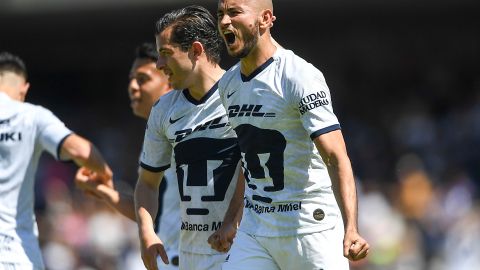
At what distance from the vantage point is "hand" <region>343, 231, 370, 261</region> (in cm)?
578

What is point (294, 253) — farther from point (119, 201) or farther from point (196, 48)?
point (119, 201)

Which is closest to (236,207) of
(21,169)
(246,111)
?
(246,111)

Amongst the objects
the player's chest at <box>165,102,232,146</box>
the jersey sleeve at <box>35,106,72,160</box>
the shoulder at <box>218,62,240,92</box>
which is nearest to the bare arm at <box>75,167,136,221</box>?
the jersey sleeve at <box>35,106,72,160</box>

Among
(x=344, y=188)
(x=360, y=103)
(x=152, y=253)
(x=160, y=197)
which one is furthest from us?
(x=360, y=103)

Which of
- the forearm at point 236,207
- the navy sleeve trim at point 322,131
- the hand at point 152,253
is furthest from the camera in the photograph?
the hand at point 152,253

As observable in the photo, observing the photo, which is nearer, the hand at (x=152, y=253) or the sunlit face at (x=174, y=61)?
the hand at (x=152, y=253)

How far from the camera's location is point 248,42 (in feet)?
21.2

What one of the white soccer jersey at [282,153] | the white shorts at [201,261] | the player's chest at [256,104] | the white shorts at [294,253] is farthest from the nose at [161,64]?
Result: the white shorts at [294,253]

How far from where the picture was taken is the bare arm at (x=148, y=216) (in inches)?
274

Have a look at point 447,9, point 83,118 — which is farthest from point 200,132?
Answer: point 83,118

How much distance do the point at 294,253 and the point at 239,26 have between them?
4.54ft

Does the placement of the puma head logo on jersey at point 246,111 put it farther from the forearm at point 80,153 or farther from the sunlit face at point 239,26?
the forearm at point 80,153

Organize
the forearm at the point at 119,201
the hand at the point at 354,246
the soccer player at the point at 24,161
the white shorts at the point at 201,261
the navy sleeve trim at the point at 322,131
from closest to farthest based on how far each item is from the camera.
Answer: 1. the hand at the point at 354,246
2. the navy sleeve trim at the point at 322,131
3. the white shorts at the point at 201,261
4. the soccer player at the point at 24,161
5. the forearm at the point at 119,201

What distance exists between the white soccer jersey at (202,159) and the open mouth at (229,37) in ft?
2.14
